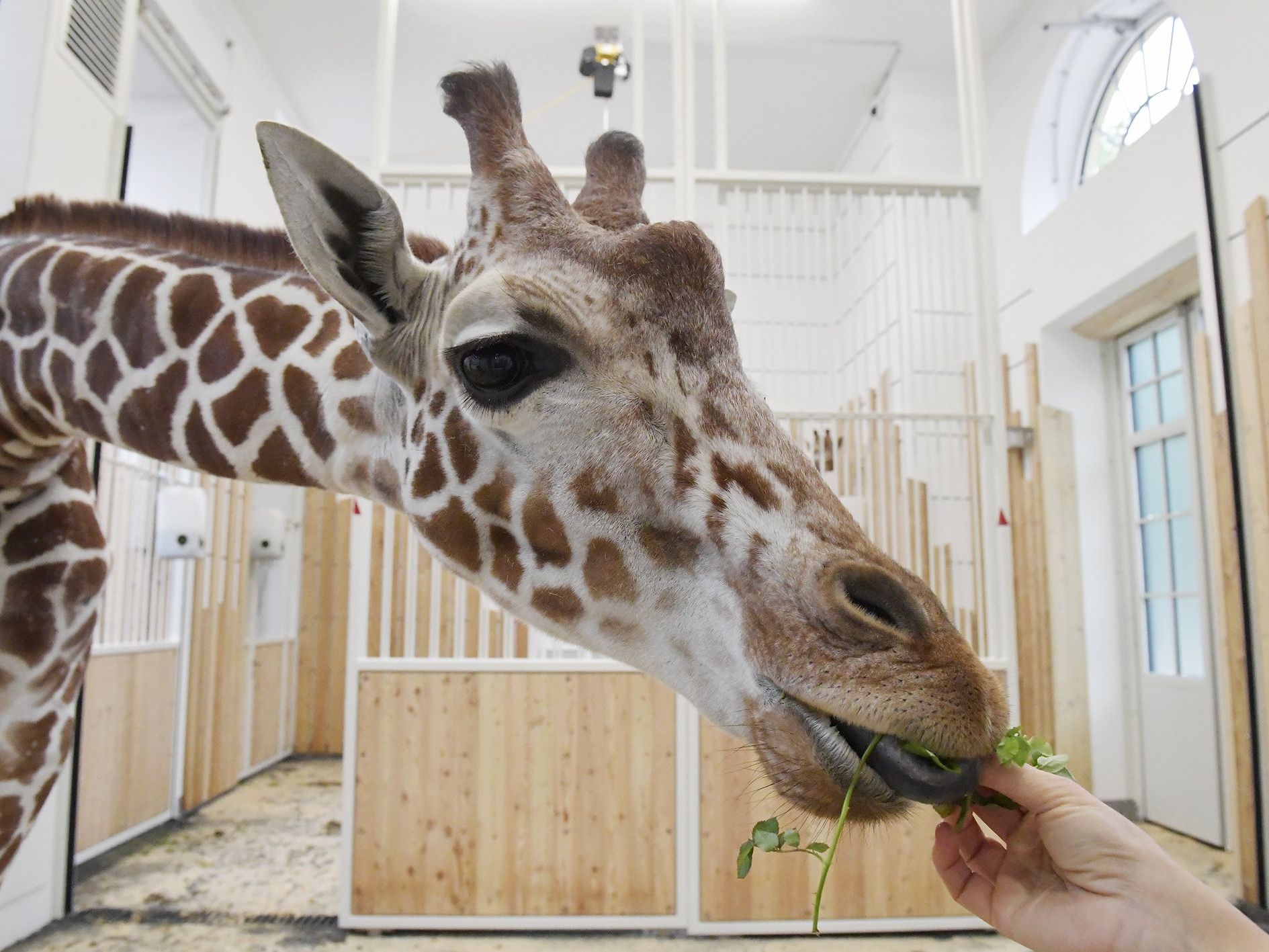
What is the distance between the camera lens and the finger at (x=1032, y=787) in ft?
2.83

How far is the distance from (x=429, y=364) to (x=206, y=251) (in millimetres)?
647

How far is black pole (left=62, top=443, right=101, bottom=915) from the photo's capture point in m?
3.10

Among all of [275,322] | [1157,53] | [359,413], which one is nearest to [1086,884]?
[359,413]

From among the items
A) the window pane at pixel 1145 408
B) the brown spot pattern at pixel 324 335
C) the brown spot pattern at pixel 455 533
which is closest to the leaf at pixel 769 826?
the brown spot pattern at pixel 455 533

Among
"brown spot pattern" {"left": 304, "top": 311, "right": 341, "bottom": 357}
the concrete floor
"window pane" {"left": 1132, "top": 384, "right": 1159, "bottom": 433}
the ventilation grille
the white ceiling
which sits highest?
the white ceiling

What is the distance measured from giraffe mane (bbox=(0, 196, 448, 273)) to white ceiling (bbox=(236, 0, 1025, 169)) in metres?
3.91

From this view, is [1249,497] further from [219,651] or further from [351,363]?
[219,651]

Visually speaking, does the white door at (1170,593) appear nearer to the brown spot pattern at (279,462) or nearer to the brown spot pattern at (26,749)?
the brown spot pattern at (279,462)

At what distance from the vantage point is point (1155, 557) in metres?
4.96

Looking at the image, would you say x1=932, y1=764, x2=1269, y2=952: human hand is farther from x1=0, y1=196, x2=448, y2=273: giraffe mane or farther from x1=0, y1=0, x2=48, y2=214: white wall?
x1=0, y1=0, x2=48, y2=214: white wall

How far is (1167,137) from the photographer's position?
4.23 meters

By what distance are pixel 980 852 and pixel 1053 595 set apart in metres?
4.66

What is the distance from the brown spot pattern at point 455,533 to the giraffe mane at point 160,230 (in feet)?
1.64

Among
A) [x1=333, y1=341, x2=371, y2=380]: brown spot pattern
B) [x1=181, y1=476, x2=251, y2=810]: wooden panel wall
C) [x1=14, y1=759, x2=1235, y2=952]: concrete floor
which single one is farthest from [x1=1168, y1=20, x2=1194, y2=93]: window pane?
[x1=181, y1=476, x2=251, y2=810]: wooden panel wall
